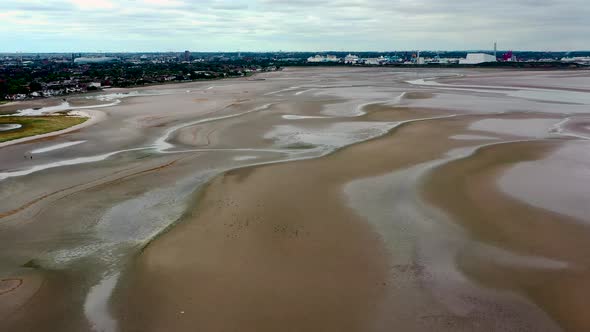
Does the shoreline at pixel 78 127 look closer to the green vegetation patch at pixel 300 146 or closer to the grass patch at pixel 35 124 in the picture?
→ the grass patch at pixel 35 124

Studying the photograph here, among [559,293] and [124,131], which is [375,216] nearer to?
[559,293]

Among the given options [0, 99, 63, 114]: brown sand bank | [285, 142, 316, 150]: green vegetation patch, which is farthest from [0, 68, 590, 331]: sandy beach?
[0, 99, 63, 114]: brown sand bank

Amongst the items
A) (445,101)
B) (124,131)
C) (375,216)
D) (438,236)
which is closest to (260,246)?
(375,216)

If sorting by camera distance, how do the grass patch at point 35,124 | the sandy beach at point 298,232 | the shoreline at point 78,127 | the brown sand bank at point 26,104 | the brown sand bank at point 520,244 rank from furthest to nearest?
1. the brown sand bank at point 26,104
2. the grass patch at point 35,124
3. the shoreline at point 78,127
4. the brown sand bank at point 520,244
5. the sandy beach at point 298,232

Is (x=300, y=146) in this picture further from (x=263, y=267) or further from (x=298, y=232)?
(x=263, y=267)

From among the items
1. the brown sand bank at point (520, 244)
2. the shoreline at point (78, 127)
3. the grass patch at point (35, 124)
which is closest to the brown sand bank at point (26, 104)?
the grass patch at point (35, 124)

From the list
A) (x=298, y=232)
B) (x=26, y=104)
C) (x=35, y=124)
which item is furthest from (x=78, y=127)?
(x=298, y=232)
